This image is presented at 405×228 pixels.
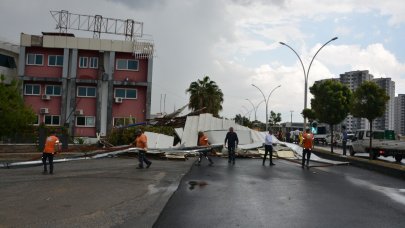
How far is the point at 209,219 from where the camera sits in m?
7.86

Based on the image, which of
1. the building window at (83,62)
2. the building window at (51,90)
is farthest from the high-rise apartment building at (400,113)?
the building window at (51,90)

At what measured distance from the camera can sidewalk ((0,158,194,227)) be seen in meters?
7.73

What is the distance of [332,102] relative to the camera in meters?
29.9

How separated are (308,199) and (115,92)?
35.3m

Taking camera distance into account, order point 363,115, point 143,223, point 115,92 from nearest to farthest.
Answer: point 143,223, point 363,115, point 115,92

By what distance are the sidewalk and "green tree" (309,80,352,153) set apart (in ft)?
59.5

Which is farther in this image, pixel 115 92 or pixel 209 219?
pixel 115 92

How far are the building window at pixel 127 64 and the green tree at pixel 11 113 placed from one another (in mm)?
12485

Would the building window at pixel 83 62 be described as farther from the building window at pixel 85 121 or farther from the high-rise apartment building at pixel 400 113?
the high-rise apartment building at pixel 400 113

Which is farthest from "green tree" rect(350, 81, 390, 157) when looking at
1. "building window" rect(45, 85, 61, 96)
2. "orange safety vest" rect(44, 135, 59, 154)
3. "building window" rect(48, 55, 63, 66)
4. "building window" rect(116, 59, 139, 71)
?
"building window" rect(45, 85, 61, 96)

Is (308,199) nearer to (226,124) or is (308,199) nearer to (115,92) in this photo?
(226,124)

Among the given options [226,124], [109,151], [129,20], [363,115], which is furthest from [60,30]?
[363,115]

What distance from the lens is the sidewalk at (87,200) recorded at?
25.3ft

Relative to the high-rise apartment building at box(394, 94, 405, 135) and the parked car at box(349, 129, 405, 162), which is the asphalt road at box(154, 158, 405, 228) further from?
the high-rise apartment building at box(394, 94, 405, 135)
